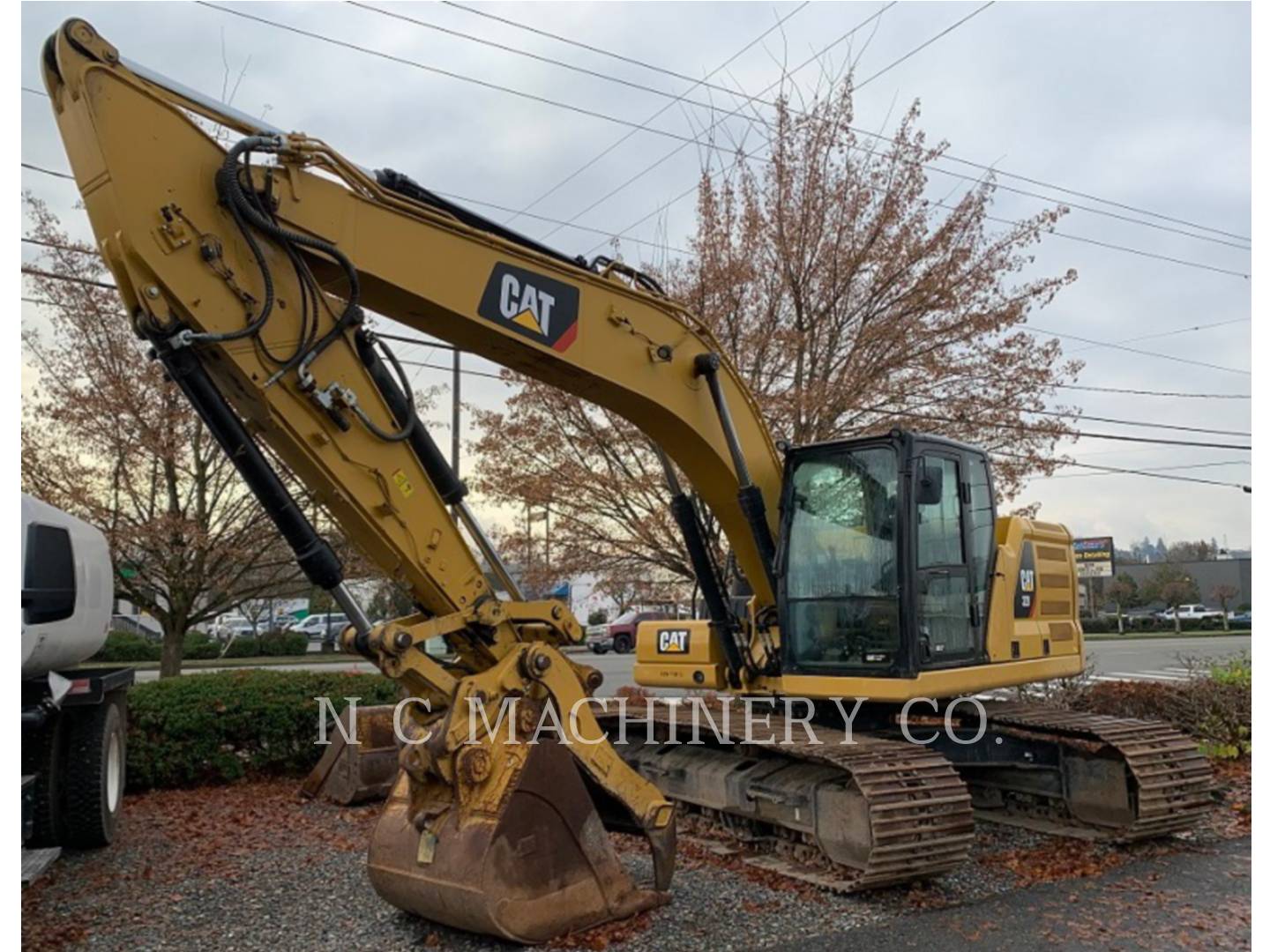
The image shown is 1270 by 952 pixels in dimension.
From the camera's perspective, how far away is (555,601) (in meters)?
6.17

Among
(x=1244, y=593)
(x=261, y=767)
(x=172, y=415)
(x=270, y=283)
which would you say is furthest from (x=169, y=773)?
(x=1244, y=593)

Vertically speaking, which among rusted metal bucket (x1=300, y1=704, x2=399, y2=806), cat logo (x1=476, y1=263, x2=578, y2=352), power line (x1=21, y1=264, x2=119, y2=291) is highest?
power line (x1=21, y1=264, x2=119, y2=291)

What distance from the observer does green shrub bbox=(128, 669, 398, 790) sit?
10.1 metres

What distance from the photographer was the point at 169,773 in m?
10.2

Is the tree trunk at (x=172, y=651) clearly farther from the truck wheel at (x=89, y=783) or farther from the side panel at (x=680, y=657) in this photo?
the side panel at (x=680, y=657)

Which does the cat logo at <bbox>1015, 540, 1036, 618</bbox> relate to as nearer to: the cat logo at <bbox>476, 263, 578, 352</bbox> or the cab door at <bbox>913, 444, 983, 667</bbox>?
the cab door at <bbox>913, 444, 983, 667</bbox>

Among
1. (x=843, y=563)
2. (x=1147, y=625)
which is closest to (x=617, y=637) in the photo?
(x=843, y=563)

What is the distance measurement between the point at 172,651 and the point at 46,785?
611 centimetres

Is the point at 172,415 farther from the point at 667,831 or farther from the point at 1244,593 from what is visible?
the point at 1244,593

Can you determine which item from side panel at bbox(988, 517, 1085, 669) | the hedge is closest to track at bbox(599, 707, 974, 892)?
side panel at bbox(988, 517, 1085, 669)

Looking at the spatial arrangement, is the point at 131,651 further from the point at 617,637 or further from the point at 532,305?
the point at 532,305

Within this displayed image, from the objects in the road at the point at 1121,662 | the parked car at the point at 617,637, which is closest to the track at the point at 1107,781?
the road at the point at 1121,662

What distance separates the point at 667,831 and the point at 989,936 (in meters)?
1.80

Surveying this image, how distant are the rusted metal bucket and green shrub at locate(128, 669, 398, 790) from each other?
76cm
